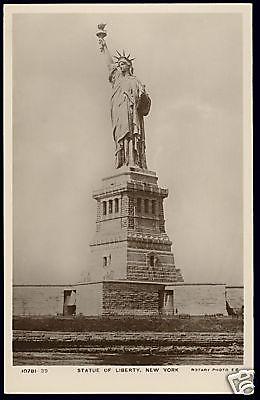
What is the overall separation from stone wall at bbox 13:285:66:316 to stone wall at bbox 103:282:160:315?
0.13 m

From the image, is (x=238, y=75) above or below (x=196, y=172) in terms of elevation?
above

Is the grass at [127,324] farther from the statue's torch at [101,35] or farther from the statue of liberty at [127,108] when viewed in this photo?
the statue's torch at [101,35]

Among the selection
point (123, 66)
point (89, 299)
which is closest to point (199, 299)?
point (89, 299)

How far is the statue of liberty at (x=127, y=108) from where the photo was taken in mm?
1621

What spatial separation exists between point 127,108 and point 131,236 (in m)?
0.35

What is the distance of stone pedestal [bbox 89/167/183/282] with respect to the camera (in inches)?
63.6

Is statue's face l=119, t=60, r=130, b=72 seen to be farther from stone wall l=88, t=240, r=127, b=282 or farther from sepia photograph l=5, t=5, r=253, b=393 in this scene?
stone wall l=88, t=240, r=127, b=282

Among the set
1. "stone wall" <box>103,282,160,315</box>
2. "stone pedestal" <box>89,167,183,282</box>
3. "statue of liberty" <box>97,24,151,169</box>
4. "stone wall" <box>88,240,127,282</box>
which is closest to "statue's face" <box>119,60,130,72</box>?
"statue of liberty" <box>97,24,151,169</box>

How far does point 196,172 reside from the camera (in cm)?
162

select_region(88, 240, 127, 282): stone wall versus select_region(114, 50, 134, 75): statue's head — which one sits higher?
select_region(114, 50, 134, 75): statue's head

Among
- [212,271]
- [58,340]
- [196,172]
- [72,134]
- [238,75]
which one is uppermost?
[238,75]
